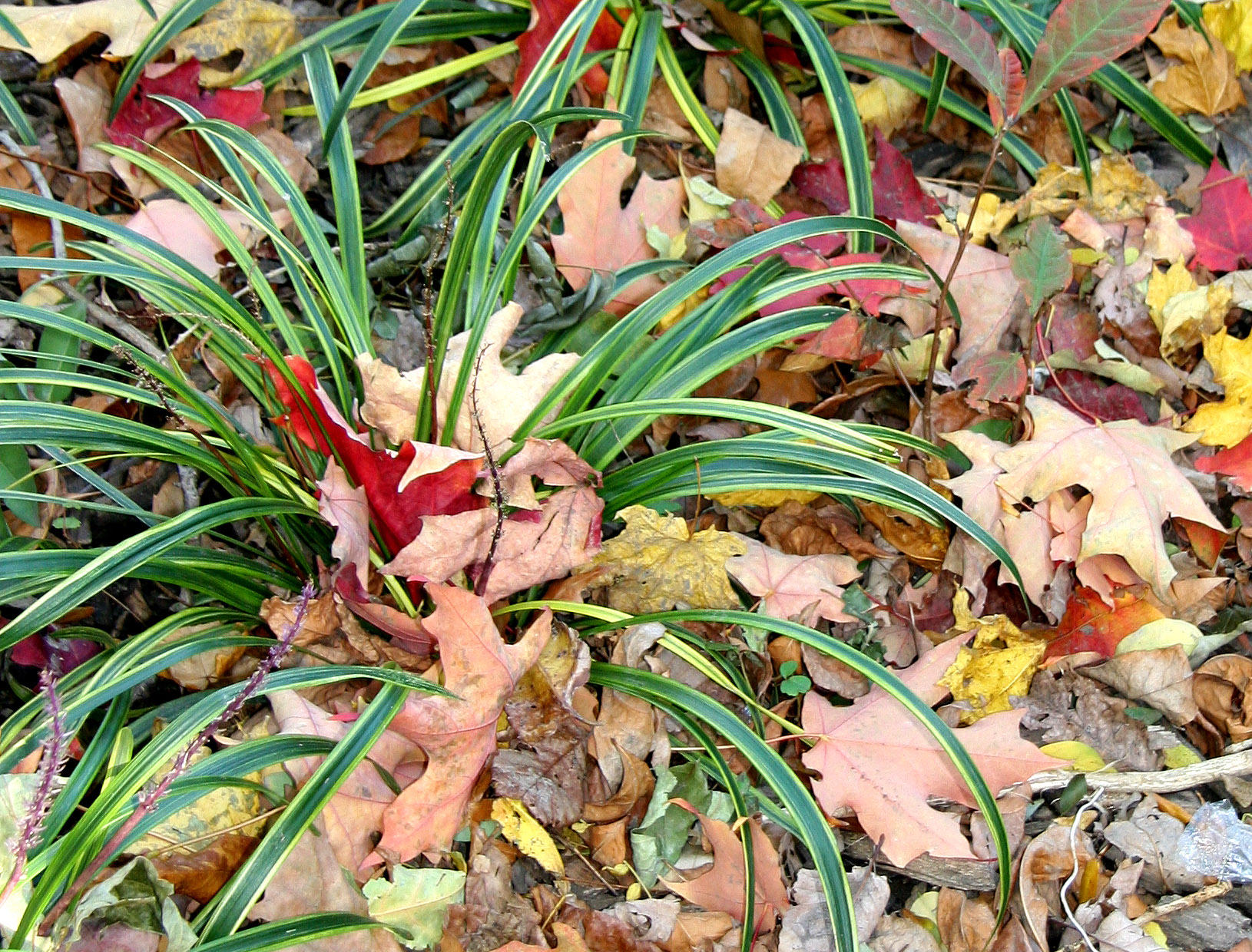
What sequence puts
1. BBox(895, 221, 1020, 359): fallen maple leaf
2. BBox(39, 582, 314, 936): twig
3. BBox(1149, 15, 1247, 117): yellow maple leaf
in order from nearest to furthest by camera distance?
BBox(39, 582, 314, 936): twig
BBox(895, 221, 1020, 359): fallen maple leaf
BBox(1149, 15, 1247, 117): yellow maple leaf

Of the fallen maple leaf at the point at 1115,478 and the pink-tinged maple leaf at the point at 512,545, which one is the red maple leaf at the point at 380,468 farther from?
the fallen maple leaf at the point at 1115,478

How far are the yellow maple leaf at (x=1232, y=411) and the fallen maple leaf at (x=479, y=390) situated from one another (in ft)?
3.65

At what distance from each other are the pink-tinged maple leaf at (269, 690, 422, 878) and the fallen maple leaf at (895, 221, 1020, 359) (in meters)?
1.19

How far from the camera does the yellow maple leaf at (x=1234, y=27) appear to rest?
194 centimetres

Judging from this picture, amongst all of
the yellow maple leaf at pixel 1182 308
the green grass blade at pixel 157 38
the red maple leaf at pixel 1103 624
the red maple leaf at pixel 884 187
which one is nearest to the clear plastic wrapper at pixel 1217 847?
the red maple leaf at pixel 1103 624

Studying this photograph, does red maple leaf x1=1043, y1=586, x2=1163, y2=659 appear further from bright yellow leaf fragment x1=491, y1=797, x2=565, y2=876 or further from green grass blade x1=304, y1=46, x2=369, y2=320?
green grass blade x1=304, y1=46, x2=369, y2=320

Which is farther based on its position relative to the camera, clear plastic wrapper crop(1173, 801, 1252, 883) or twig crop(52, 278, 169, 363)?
twig crop(52, 278, 169, 363)

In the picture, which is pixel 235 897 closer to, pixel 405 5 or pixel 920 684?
pixel 920 684

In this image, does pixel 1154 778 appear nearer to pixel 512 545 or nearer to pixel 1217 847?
pixel 1217 847

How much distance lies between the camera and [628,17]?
6.44 ft

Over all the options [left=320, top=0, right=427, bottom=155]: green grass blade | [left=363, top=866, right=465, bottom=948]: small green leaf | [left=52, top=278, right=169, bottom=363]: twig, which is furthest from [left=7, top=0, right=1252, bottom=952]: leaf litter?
[left=320, top=0, right=427, bottom=155]: green grass blade

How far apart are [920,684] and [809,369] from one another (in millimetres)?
608

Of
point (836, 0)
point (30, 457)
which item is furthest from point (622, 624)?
point (836, 0)

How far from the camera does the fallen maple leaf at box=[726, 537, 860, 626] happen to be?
151 cm
